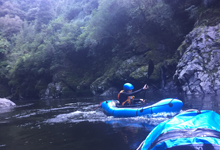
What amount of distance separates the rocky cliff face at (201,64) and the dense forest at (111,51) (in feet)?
3.03

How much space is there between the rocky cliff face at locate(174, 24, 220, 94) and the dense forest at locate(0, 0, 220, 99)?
0.93m

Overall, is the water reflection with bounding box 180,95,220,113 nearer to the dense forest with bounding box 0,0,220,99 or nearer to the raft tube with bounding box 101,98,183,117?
the raft tube with bounding box 101,98,183,117

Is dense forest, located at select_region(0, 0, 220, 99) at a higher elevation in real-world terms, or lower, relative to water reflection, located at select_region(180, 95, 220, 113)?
higher

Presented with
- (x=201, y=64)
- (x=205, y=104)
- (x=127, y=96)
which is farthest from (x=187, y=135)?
(x=201, y=64)

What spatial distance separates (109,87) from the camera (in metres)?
17.6

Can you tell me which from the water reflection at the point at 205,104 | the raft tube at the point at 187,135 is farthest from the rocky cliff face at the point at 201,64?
the raft tube at the point at 187,135

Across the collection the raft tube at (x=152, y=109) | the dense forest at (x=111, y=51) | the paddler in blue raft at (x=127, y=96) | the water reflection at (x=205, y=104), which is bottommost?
the water reflection at (x=205, y=104)

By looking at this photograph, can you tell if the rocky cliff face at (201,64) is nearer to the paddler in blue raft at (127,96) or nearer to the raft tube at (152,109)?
the raft tube at (152,109)

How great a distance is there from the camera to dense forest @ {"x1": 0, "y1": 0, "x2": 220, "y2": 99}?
1495cm

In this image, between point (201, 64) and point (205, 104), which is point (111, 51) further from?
point (205, 104)

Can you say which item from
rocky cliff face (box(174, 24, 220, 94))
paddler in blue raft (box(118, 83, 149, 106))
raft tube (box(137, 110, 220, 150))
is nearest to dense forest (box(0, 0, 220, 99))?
Result: rocky cliff face (box(174, 24, 220, 94))

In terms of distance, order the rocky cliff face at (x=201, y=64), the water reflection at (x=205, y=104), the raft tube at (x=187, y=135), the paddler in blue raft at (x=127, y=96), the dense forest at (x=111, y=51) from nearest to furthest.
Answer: the raft tube at (x=187, y=135) → the water reflection at (x=205, y=104) → the paddler in blue raft at (x=127, y=96) → the rocky cliff face at (x=201, y=64) → the dense forest at (x=111, y=51)

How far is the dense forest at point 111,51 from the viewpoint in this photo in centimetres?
1495

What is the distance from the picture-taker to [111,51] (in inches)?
816
